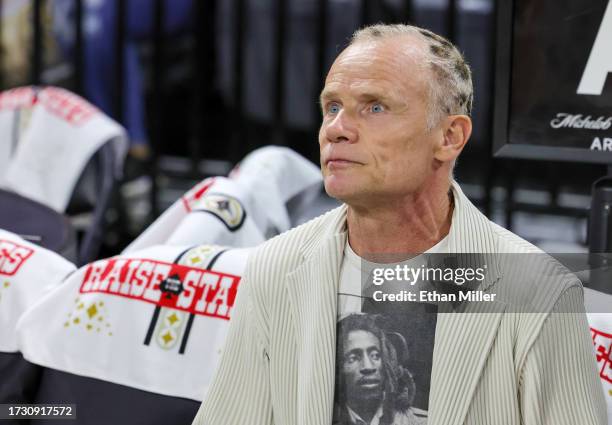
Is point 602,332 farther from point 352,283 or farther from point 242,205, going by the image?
point 242,205

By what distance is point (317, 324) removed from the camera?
1962mm

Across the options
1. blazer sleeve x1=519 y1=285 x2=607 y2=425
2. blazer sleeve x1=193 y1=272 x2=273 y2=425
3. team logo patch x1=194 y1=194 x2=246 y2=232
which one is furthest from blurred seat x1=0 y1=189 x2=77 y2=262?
blazer sleeve x1=519 y1=285 x2=607 y2=425

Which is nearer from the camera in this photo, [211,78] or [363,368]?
[363,368]

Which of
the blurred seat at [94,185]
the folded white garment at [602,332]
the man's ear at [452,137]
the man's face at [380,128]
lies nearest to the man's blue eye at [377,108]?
the man's face at [380,128]

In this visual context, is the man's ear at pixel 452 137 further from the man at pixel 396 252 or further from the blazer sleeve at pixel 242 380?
the blazer sleeve at pixel 242 380

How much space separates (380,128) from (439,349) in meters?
0.37

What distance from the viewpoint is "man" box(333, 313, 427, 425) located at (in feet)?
6.42

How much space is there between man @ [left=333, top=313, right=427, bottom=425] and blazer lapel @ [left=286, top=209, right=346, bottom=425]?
0.04 metres

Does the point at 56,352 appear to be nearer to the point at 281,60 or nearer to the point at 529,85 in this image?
the point at 529,85

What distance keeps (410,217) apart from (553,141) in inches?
26.0

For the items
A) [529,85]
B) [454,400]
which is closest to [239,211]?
[529,85]

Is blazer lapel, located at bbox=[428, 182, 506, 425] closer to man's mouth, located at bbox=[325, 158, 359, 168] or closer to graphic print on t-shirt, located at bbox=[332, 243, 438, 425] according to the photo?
graphic print on t-shirt, located at bbox=[332, 243, 438, 425]

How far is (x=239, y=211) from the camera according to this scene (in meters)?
3.01

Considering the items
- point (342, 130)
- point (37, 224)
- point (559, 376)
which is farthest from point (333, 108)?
point (37, 224)
